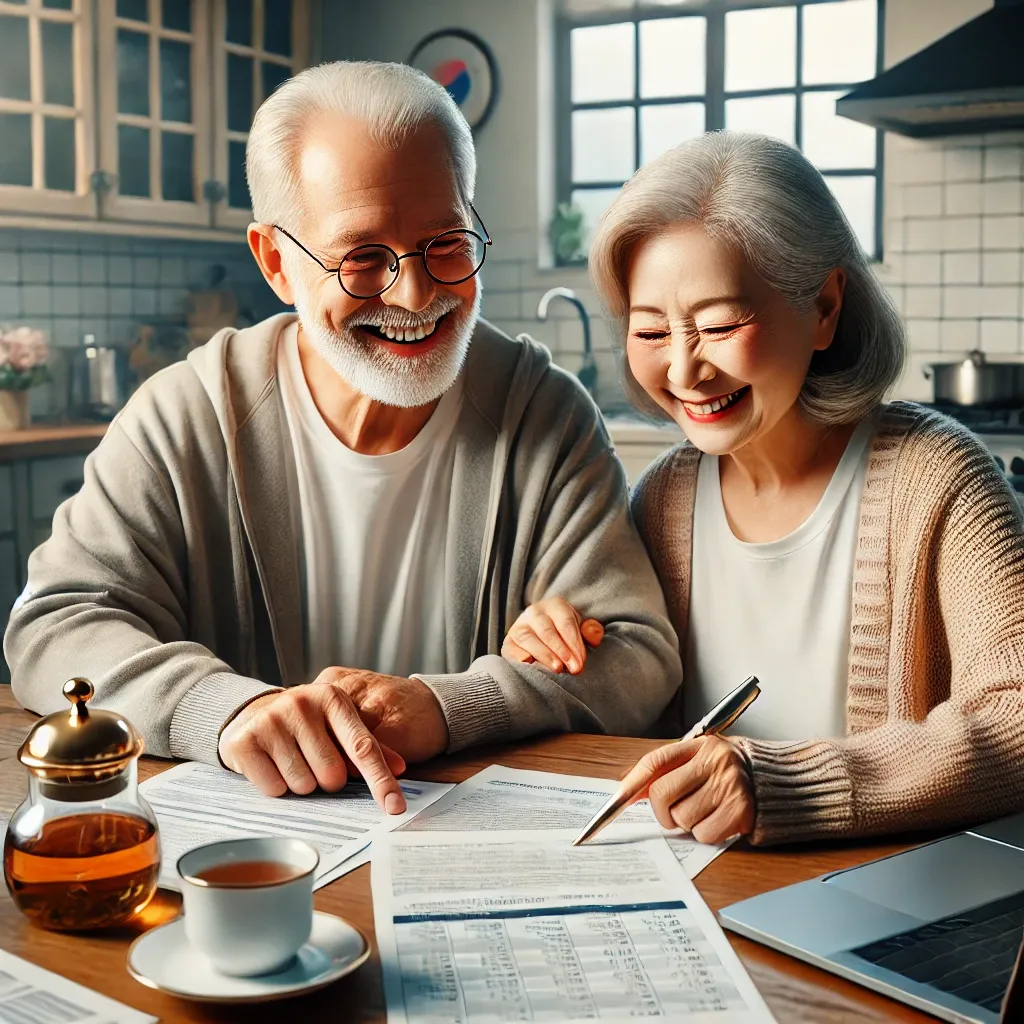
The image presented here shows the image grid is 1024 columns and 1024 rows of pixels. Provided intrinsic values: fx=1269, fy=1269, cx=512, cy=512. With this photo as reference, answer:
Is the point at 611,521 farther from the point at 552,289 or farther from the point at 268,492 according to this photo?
the point at 552,289

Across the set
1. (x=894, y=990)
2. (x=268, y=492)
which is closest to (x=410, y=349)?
(x=268, y=492)

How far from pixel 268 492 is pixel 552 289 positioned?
363 centimetres

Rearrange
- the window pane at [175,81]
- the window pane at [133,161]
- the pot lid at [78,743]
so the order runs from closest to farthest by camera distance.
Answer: the pot lid at [78,743], the window pane at [133,161], the window pane at [175,81]

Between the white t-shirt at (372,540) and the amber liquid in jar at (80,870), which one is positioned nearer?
the amber liquid in jar at (80,870)

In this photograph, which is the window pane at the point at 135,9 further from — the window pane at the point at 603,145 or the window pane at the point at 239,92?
the window pane at the point at 603,145

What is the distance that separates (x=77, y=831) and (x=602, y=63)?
4.80 meters

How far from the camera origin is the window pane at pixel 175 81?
178 inches

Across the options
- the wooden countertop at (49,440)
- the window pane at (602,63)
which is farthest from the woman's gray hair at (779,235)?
the window pane at (602,63)

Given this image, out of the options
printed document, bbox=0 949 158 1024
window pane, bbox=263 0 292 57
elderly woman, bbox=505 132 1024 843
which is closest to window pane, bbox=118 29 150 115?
window pane, bbox=263 0 292 57

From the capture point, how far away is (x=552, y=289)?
5129mm

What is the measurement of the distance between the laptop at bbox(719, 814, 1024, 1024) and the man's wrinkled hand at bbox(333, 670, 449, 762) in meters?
0.42

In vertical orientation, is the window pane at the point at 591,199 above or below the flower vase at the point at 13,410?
above

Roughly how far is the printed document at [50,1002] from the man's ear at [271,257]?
3.25ft

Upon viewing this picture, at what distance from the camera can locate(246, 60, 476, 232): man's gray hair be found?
152 centimetres
